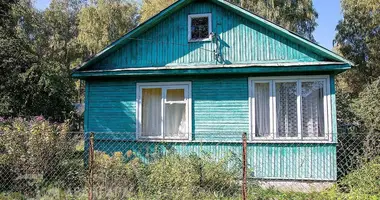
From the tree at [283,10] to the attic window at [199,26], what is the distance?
1316 centimetres

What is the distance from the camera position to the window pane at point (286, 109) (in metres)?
8.07

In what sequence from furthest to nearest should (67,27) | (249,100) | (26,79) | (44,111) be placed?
(67,27) < (44,111) < (26,79) < (249,100)

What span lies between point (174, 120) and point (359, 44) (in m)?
21.2

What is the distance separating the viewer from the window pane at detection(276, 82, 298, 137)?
26.5 feet

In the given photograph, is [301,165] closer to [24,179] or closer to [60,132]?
[60,132]

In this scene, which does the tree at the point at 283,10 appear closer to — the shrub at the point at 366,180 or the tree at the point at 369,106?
the tree at the point at 369,106

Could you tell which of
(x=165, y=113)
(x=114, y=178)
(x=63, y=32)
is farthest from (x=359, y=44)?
(x=63, y=32)

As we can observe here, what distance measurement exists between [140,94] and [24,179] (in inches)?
139

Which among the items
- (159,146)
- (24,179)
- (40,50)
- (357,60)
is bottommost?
(24,179)

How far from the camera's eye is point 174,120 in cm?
879

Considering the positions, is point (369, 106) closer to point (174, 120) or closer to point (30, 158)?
point (174, 120)

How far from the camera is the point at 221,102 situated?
8.47 metres

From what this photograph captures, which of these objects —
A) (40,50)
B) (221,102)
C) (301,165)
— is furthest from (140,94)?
(40,50)

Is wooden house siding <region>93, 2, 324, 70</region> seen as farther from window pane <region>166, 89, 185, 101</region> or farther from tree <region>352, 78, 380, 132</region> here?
tree <region>352, 78, 380, 132</region>
